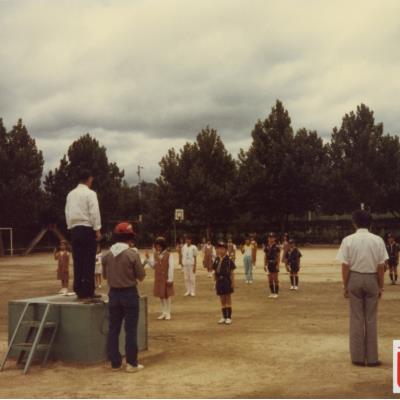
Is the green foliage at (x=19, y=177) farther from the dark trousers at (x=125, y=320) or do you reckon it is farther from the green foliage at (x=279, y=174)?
the dark trousers at (x=125, y=320)

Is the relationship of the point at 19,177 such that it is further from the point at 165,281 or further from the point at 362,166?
the point at 165,281

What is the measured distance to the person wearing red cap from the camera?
8.96m

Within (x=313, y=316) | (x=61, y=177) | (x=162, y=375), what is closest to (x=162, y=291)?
(x=313, y=316)

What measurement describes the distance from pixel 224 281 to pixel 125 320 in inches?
179

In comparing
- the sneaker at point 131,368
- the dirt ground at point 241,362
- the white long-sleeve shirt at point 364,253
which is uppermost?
the white long-sleeve shirt at point 364,253

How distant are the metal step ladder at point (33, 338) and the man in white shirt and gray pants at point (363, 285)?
14.3ft

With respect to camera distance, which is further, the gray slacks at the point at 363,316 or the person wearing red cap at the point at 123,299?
the gray slacks at the point at 363,316

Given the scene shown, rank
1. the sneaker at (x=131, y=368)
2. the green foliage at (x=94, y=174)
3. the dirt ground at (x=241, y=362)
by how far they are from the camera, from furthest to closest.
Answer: the green foliage at (x=94, y=174) < the sneaker at (x=131, y=368) < the dirt ground at (x=241, y=362)

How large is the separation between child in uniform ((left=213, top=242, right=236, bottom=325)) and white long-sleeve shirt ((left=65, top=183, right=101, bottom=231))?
168 inches

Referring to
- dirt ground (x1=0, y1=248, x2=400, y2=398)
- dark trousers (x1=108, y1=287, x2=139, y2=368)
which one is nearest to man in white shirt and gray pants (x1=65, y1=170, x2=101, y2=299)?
dark trousers (x1=108, y1=287, x2=139, y2=368)

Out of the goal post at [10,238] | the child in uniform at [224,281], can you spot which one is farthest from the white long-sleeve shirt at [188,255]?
the goal post at [10,238]

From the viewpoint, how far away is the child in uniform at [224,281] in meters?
13.3

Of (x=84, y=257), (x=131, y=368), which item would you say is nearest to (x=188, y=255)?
(x=84, y=257)

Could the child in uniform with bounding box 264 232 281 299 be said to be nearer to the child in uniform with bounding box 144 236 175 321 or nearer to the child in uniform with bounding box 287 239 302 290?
the child in uniform with bounding box 287 239 302 290
